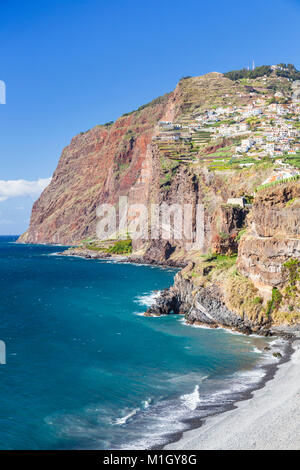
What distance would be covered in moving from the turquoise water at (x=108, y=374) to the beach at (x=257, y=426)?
5.42ft

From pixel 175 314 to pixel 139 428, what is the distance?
32.9 metres

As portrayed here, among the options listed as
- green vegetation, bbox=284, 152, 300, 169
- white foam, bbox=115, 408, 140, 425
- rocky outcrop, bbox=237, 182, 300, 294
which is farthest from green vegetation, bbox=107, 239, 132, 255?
white foam, bbox=115, 408, 140, 425

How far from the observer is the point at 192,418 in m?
26.7

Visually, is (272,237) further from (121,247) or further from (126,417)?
(121,247)

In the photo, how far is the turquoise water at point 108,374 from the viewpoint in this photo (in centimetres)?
2553

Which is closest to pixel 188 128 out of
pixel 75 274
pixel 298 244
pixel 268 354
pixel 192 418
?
pixel 75 274

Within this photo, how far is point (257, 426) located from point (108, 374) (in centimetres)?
1483

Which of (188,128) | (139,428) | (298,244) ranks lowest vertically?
(139,428)

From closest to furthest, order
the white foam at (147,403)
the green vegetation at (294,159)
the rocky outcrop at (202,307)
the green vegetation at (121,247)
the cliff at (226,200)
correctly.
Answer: the white foam at (147,403) → the cliff at (226,200) → the rocky outcrop at (202,307) → the green vegetation at (294,159) → the green vegetation at (121,247)

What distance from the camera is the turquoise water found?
25.5m

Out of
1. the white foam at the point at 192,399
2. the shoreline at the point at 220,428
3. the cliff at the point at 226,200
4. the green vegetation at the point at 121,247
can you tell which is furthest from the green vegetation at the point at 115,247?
the shoreline at the point at 220,428

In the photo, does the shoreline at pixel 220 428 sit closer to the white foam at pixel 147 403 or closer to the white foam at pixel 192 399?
the white foam at pixel 192 399

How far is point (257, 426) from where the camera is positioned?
81.0 ft
